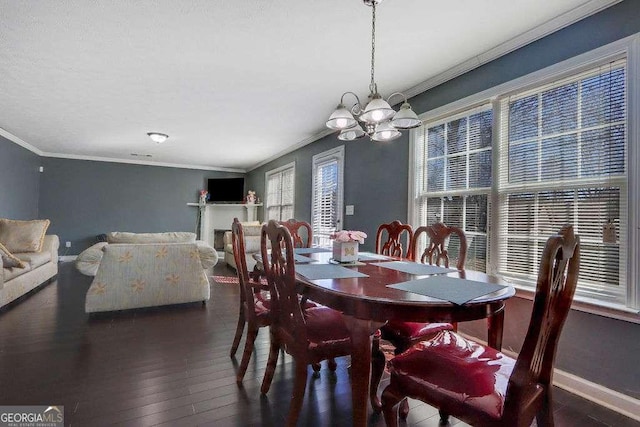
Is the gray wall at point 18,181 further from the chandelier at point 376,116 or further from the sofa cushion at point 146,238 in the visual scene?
the chandelier at point 376,116

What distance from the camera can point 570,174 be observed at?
208 centimetres

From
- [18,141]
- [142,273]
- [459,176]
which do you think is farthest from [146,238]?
[18,141]

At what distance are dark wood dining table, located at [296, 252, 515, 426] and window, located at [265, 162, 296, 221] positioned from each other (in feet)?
15.9

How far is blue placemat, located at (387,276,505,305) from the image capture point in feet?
3.92

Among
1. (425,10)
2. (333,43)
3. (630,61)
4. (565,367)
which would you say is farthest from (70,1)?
(565,367)

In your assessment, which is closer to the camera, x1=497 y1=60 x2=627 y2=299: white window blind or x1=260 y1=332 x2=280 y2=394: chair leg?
x1=260 y1=332 x2=280 y2=394: chair leg

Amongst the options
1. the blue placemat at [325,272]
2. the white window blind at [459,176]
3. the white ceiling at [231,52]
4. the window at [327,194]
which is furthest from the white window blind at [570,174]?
the window at [327,194]

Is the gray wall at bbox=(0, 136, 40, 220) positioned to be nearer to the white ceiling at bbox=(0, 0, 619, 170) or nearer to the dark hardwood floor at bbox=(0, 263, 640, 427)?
the white ceiling at bbox=(0, 0, 619, 170)

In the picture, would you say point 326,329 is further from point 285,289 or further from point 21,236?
point 21,236

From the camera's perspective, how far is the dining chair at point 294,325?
1426mm

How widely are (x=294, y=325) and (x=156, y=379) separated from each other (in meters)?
1.14

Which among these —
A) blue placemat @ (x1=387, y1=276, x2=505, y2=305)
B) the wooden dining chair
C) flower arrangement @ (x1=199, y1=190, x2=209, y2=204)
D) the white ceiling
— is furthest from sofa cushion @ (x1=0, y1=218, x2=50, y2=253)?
blue placemat @ (x1=387, y1=276, x2=505, y2=305)

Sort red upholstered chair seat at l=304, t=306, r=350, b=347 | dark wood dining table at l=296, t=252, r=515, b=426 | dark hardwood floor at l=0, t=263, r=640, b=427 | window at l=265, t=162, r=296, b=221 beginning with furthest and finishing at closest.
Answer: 1. window at l=265, t=162, r=296, b=221
2. dark hardwood floor at l=0, t=263, r=640, b=427
3. red upholstered chair seat at l=304, t=306, r=350, b=347
4. dark wood dining table at l=296, t=252, r=515, b=426

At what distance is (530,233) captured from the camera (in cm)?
231
